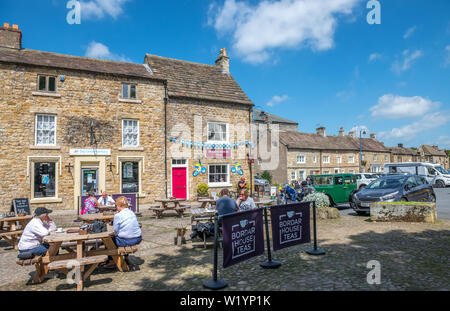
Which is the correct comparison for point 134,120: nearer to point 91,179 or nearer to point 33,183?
point 91,179

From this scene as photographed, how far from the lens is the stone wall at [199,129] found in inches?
709

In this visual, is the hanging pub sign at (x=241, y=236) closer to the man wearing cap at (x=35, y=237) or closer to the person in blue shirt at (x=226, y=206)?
the person in blue shirt at (x=226, y=206)

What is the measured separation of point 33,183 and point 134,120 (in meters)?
6.05

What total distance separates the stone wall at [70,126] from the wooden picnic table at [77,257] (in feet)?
34.7

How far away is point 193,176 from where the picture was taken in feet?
60.2

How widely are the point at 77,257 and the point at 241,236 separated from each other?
3006 millimetres

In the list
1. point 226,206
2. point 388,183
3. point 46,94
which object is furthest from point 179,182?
point 388,183

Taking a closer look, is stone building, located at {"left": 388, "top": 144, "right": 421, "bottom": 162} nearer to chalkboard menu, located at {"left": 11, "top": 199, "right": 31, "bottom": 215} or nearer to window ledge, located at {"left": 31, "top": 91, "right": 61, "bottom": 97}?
window ledge, located at {"left": 31, "top": 91, "right": 61, "bottom": 97}

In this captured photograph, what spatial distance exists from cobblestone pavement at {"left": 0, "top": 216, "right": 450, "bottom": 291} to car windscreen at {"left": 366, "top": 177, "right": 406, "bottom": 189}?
13.2ft

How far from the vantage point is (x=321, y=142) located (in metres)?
41.6

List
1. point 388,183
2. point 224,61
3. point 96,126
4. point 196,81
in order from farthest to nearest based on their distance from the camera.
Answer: point 224,61, point 196,81, point 96,126, point 388,183

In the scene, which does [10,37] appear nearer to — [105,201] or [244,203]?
[105,201]

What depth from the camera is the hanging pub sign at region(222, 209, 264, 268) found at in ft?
15.9

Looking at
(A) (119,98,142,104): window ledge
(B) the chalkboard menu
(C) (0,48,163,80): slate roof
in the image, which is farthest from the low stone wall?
(C) (0,48,163,80): slate roof
